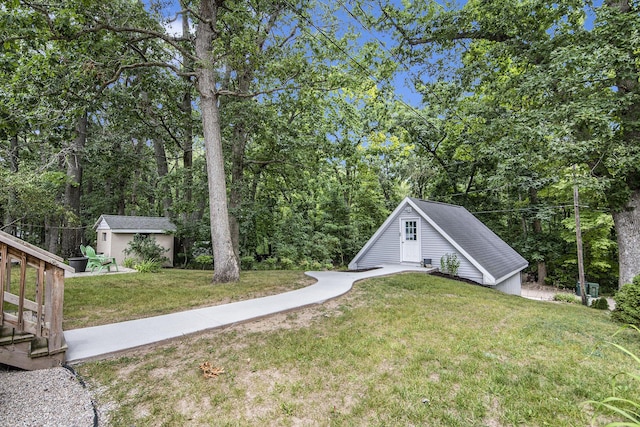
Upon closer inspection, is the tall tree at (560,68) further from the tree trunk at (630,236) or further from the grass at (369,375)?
the grass at (369,375)

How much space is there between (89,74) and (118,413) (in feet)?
24.8

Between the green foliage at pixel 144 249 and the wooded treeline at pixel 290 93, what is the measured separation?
3.90ft

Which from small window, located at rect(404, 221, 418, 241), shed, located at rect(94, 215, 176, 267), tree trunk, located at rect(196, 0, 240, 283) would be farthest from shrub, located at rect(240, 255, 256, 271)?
small window, located at rect(404, 221, 418, 241)

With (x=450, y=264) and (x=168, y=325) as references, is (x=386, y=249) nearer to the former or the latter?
(x=450, y=264)

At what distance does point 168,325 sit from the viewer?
13.9 feet

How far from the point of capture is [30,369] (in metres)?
2.94

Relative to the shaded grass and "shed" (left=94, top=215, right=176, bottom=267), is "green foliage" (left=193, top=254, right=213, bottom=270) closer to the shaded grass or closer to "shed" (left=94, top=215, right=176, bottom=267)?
"shed" (left=94, top=215, right=176, bottom=267)

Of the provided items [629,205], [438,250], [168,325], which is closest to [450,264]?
[438,250]

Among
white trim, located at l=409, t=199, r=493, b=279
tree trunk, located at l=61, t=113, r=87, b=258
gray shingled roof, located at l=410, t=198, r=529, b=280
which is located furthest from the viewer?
tree trunk, located at l=61, t=113, r=87, b=258

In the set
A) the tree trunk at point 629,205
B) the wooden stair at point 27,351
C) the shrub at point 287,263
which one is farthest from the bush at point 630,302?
the shrub at point 287,263

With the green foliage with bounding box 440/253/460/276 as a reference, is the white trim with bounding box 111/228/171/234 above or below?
above

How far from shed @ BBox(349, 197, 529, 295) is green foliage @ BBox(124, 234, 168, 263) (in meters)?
8.96

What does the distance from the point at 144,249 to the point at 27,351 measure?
34.7 ft

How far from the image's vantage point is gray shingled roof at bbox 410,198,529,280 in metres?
10.7
